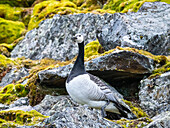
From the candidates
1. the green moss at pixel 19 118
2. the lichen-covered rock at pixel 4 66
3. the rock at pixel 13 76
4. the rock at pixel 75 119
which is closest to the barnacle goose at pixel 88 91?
the rock at pixel 75 119

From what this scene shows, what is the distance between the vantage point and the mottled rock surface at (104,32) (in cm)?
1299

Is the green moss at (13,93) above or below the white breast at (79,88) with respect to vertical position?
below

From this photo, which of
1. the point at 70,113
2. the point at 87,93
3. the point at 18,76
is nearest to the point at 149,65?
the point at 87,93

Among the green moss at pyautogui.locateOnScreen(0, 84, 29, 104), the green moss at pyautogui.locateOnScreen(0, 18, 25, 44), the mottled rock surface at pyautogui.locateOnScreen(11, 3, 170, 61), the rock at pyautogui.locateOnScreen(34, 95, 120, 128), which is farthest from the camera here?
the green moss at pyautogui.locateOnScreen(0, 18, 25, 44)

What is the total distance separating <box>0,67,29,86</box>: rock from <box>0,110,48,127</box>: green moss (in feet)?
24.0

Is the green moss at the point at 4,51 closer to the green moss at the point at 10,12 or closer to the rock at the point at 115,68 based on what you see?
the rock at the point at 115,68

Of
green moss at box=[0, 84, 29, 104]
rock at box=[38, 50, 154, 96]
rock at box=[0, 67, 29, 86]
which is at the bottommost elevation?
rock at box=[0, 67, 29, 86]

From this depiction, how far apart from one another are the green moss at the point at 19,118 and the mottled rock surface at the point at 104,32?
6655 millimetres

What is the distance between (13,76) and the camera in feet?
53.4

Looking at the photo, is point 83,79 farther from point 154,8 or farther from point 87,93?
point 154,8

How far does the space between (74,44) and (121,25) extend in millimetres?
6469

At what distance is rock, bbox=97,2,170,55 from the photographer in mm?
12883

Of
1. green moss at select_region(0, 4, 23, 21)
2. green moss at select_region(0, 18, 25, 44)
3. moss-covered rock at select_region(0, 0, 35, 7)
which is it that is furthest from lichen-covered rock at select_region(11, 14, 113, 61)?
moss-covered rock at select_region(0, 0, 35, 7)

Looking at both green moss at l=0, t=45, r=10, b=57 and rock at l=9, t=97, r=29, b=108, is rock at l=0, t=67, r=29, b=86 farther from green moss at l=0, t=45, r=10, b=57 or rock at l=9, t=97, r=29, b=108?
green moss at l=0, t=45, r=10, b=57
